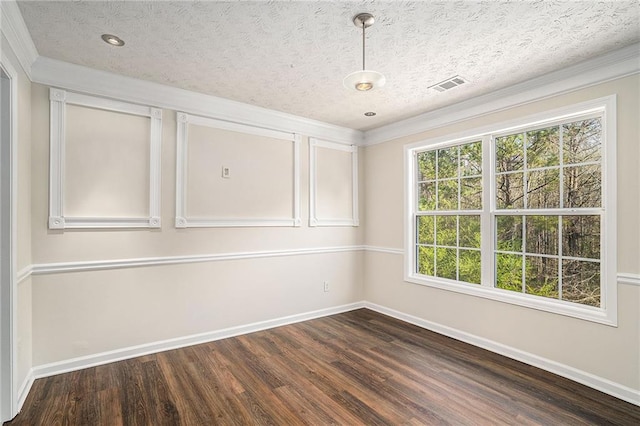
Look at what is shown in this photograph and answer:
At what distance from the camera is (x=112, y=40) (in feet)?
7.63

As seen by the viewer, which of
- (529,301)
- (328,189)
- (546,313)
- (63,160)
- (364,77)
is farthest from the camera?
(328,189)

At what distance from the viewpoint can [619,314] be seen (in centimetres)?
245

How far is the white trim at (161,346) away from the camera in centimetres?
270

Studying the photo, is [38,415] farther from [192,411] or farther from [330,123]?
[330,123]

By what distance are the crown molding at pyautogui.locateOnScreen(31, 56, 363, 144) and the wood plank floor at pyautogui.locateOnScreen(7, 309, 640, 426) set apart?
2495 millimetres

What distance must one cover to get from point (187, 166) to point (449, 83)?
2.77 m

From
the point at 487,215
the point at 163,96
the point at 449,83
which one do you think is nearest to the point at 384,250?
the point at 487,215

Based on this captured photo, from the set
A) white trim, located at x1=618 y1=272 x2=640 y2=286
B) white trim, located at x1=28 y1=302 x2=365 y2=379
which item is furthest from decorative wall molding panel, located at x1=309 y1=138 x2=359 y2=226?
white trim, located at x1=618 y1=272 x2=640 y2=286

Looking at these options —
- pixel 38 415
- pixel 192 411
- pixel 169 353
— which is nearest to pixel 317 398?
pixel 192 411

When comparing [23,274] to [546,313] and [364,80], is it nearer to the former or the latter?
[364,80]

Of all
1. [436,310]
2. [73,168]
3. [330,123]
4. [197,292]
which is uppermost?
[330,123]

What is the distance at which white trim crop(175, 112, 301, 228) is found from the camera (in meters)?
3.27

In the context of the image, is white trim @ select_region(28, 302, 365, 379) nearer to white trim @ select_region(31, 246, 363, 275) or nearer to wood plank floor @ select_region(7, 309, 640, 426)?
wood plank floor @ select_region(7, 309, 640, 426)

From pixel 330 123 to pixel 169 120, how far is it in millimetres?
2054
